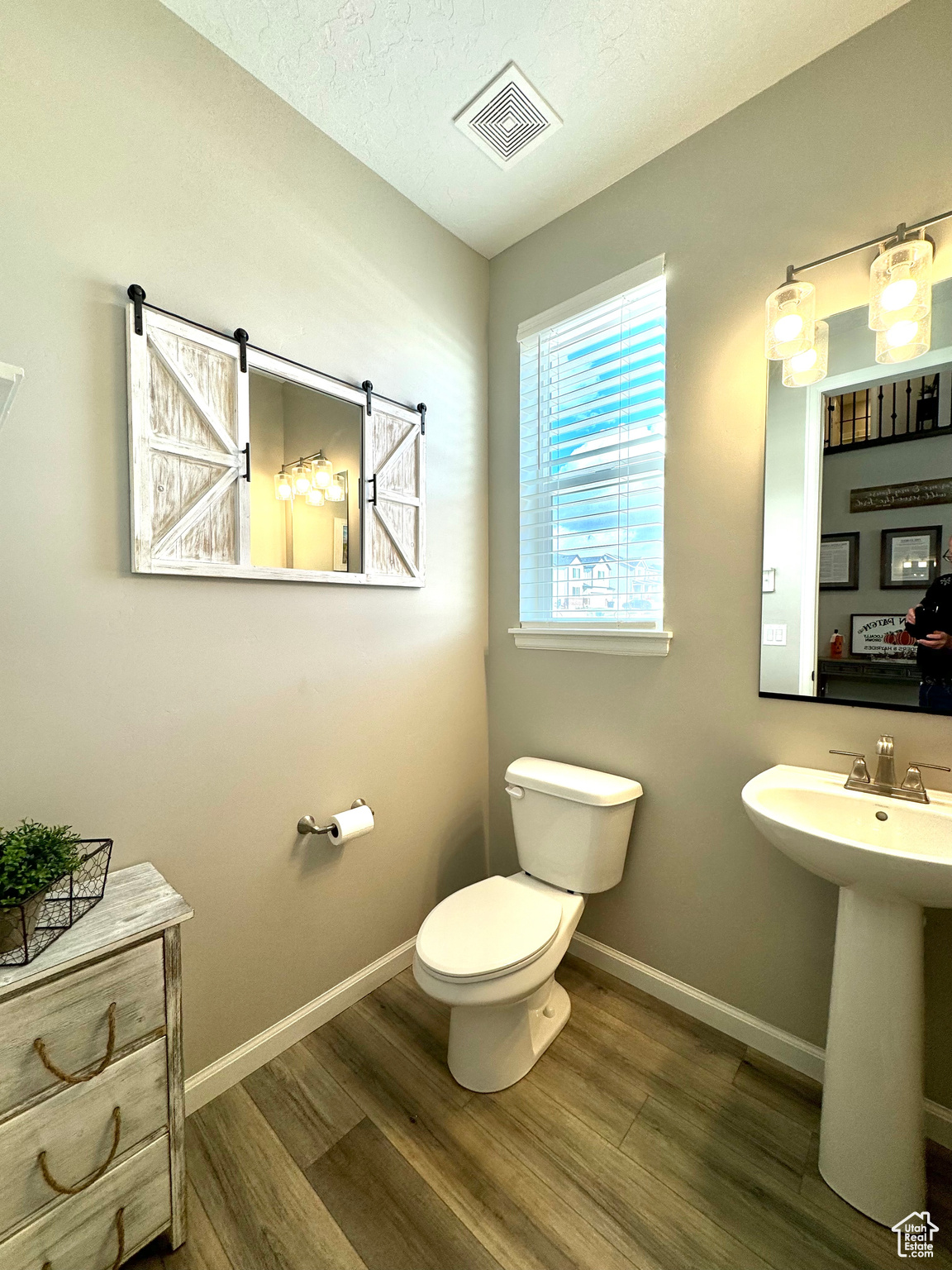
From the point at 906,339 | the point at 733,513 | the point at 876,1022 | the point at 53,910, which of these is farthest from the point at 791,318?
the point at 53,910

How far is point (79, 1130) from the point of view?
3.01 ft

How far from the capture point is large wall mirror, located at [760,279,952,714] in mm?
1224

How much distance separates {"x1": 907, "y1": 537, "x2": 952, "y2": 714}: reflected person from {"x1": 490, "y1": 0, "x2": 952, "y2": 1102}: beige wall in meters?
0.07

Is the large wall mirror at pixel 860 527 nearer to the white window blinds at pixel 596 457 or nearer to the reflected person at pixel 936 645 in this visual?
the reflected person at pixel 936 645

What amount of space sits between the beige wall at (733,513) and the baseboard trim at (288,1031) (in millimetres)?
743

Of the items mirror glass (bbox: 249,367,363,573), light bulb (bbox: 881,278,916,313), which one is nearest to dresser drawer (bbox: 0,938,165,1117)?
mirror glass (bbox: 249,367,363,573)

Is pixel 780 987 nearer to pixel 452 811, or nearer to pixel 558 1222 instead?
pixel 558 1222

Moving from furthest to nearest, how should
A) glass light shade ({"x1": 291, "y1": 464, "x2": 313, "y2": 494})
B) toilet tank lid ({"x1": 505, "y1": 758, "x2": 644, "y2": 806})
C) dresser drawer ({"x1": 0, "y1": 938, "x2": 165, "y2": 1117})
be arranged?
1. toilet tank lid ({"x1": 505, "y1": 758, "x2": 644, "y2": 806})
2. glass light shade ({"x1": 291, "y1": 464, "x2": 313, "y2": 494})
3. dresser drawer ({"x1": 0, "y1": 938, "x2": 165, "y2": 1117})

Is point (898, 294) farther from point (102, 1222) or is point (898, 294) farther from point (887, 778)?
point (102, 1222)

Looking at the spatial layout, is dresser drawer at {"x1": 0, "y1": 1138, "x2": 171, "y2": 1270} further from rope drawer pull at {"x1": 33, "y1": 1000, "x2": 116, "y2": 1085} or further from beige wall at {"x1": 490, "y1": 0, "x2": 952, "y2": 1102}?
beige wall at {"x1": 490, "y1": 0, "x2": 952, "y2": 1102}

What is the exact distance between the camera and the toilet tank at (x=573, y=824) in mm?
1642

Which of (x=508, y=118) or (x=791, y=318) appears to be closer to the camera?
(x=791, y=318)

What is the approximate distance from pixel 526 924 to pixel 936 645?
125 cm

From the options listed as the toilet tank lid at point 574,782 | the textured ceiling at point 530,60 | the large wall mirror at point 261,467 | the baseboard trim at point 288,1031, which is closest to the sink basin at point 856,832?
the toilet tank lid at point 574,782
